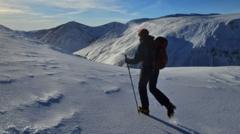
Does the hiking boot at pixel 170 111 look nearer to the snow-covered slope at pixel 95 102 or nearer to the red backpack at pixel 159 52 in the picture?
the snow-covered slope at pixel 95 102

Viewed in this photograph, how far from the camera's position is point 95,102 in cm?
947

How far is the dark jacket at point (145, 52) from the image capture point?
29.2 ft

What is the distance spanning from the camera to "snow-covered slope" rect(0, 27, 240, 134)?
7.71 metres

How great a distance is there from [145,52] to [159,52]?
0.34m

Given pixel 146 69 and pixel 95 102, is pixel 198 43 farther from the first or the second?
pixel 146 69

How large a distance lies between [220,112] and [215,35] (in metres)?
157

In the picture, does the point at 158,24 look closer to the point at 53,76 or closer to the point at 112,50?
the point at 112,50

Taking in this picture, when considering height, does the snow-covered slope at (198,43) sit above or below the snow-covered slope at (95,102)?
below

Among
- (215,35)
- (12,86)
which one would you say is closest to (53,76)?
(12,86)

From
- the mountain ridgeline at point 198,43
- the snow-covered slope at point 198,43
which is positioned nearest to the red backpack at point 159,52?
the snow-covered slope at point 198,43

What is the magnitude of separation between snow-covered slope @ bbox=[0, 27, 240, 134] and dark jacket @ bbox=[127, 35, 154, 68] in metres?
1.19

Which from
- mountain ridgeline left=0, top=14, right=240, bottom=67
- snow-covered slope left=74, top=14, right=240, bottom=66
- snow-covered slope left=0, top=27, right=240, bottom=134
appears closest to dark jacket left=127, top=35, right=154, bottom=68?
snow-covered slope left=0, top=27, right=240, bottom=134

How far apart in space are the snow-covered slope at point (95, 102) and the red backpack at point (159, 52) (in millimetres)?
1168

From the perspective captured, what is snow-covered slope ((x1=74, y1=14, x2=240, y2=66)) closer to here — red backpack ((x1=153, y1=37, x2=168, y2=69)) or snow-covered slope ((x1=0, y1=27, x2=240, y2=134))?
snow-covered slope ((x1=0, y1=27, x2=240, y2=134))
